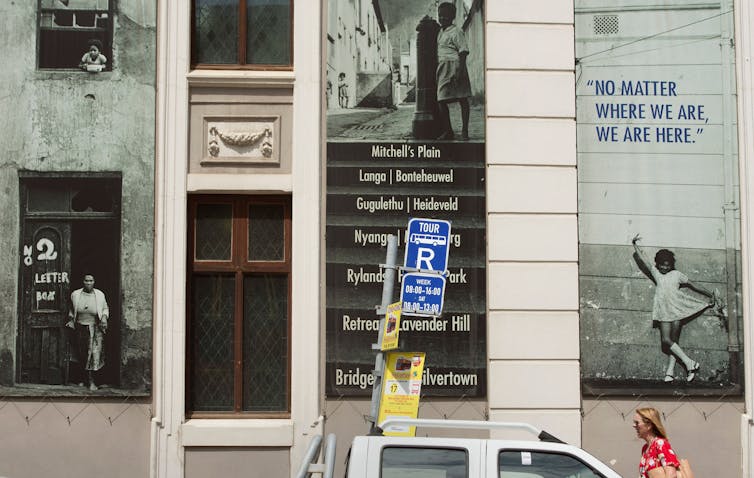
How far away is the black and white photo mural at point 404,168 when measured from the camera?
Result: 487 inches

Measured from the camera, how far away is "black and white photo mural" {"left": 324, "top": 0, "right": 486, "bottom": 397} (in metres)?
12.4

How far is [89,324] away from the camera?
12.2 meters

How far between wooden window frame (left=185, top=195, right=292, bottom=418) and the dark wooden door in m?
1.47

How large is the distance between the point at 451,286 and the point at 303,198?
2143mm

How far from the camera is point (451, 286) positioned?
41.0ft

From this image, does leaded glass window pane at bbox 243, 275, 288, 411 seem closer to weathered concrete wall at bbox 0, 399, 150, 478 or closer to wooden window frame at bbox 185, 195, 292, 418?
wooden window frame at bbox 185, 195, 292, 418

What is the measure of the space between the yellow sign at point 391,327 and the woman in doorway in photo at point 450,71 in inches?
125

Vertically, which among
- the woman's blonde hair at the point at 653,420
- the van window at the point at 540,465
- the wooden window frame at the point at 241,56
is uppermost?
the wooden window frame at the point at 241,56

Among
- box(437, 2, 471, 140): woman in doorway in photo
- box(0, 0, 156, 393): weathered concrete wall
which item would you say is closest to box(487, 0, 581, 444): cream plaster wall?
→ box(437, 2, 471, 140): woman in doorway in photo

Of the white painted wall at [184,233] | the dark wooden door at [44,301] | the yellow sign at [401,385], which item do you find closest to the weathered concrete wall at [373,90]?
the white painted wall at [184,233]

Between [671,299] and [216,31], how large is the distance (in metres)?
6.72

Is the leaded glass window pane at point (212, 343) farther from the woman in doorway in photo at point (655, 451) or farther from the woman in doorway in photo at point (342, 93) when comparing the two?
the woman in doorway in photo at point (655, 451)

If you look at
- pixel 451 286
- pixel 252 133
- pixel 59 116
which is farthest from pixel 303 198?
pixel 59 116

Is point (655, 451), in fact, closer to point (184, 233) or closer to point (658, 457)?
point (658, 457)
